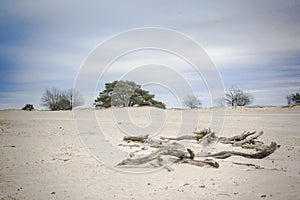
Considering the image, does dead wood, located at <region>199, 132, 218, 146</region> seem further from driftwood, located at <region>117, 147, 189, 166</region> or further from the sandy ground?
driftwood, located at <region>117, 147, 189, 166</region>

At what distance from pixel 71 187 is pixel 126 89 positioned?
1887 centimetres

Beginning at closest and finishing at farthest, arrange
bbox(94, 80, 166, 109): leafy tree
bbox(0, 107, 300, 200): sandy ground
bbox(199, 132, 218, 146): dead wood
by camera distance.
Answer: bbox(0, 107, 300, 200): sandy ground < bbox(199, 132, 218, 146): dead wood < bbox(94, 80, 166, 109): leafy tree

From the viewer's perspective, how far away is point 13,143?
29.7ft

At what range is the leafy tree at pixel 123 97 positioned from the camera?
77.7 ft

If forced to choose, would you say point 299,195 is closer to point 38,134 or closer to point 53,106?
point 38,134

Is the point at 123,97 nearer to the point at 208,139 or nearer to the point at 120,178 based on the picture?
the point at 208,139

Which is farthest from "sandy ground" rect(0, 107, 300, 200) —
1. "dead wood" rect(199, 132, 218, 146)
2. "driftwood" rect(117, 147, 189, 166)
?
"dead wood" rect(199, 132, 218, 146)

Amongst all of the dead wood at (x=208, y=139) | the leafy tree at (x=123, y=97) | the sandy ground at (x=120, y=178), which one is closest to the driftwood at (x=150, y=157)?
the sandy ground at (x=120, y=178)

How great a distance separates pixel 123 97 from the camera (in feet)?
80.5

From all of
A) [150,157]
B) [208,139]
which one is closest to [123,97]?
[208,139]

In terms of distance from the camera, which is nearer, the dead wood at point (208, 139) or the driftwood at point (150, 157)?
the driftwood at point (150, 157)

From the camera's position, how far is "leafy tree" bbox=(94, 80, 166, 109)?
23.7 m

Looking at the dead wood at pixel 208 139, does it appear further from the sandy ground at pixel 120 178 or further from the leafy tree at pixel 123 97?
the leafy tree at pixel 123 97

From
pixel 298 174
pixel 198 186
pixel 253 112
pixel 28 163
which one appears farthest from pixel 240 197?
pixel 253 112
